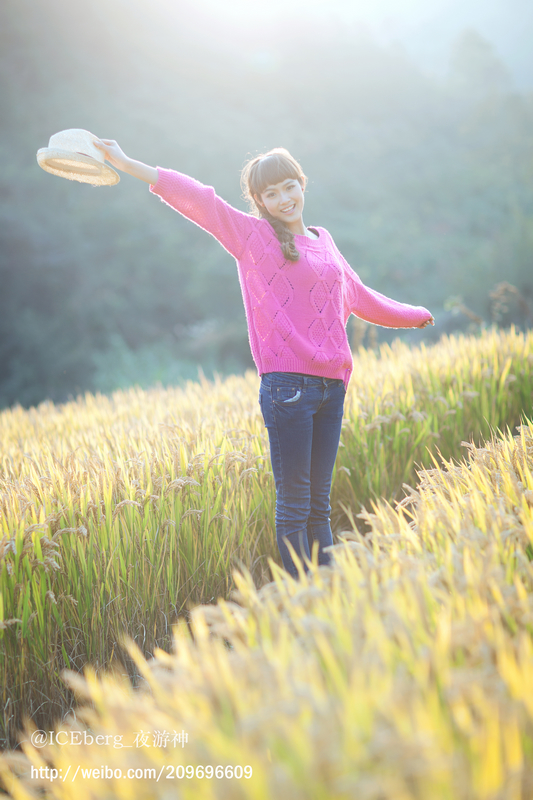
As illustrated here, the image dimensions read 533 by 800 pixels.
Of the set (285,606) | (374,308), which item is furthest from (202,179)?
(285,606)

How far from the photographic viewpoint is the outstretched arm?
74.8 inches

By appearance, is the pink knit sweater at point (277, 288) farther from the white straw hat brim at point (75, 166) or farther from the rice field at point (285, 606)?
the rice field at point (285, 606)

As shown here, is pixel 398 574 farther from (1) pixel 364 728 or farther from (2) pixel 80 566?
(2) pixel 80 566

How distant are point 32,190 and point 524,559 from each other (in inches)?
682

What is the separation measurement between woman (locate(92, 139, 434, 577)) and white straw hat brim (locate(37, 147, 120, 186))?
7cm

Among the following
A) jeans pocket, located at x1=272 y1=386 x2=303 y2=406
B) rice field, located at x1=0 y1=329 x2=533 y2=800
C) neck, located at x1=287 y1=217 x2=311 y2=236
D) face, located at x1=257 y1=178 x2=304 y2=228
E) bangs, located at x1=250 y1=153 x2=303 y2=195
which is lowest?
rice field, located at x1=0 y1=329 x2=533 y2=800

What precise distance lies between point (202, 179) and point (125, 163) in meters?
16.7

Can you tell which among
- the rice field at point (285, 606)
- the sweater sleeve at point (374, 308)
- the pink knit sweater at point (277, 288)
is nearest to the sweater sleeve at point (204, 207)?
the pink knit sweater at point (277, 288)

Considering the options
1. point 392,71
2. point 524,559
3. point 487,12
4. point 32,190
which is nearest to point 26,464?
point 524,559

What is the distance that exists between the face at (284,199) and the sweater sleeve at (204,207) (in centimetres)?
9

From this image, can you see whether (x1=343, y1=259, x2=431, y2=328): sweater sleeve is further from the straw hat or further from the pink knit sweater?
the straw hat

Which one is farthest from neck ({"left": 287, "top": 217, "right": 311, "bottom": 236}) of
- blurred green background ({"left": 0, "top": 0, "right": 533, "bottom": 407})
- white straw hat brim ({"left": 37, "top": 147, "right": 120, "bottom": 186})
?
blurred green background ({"left": 0, "top": 0, "right": 533, "bottom": 407})

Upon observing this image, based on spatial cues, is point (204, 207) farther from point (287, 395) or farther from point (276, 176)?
point (287, 395)

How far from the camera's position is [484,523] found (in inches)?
53.7
